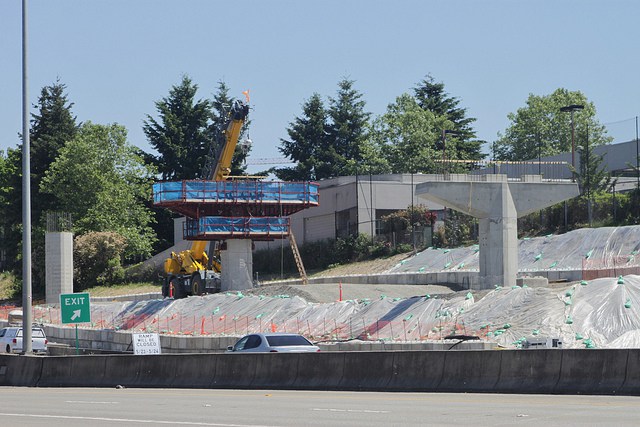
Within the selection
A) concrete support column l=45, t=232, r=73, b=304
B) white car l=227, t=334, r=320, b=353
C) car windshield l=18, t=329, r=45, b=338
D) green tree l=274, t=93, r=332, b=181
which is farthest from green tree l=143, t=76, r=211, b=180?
white car l=227, t=334, r=320, b=353

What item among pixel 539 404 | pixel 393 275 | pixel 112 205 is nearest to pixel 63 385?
pixel 539 404

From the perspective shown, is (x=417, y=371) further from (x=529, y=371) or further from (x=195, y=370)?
(x=195, y=370)

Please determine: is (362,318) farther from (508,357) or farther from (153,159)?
(153,159)

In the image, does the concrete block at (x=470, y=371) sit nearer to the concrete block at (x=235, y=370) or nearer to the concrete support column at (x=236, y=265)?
the concrete block at (x=235, y=370)

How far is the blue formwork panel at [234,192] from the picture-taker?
64062 millimetres

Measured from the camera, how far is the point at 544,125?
4732 inches

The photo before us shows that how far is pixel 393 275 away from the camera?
218ft

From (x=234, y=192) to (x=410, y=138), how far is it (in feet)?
152

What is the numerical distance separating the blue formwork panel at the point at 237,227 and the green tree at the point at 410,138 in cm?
3872

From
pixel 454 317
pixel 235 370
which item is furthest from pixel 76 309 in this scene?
pixel 454 317

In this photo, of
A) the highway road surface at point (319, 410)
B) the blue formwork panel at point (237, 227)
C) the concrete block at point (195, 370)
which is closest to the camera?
the highway road surface at point (319, 410)

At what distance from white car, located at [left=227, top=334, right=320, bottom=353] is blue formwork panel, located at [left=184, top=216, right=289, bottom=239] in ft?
106

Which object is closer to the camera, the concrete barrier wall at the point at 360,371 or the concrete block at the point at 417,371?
the concrete barrier wall at the point at 360,371

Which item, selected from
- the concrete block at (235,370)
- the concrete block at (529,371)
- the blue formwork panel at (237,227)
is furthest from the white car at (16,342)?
the concrete block at (529,371)
